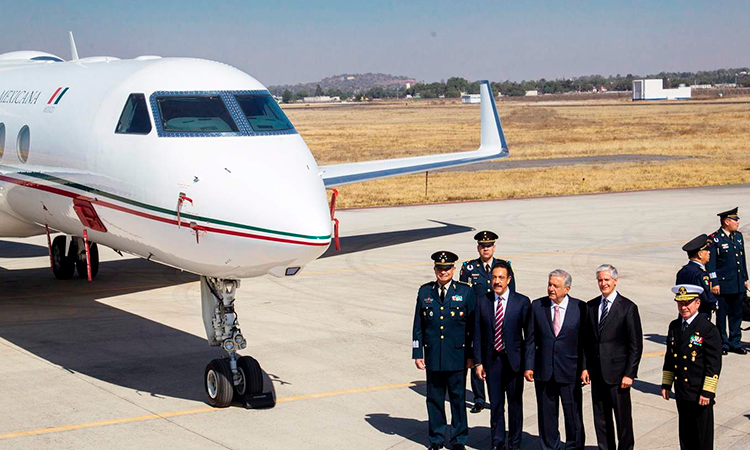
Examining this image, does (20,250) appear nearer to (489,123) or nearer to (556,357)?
(489,123)

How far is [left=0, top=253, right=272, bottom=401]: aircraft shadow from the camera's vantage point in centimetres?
1323

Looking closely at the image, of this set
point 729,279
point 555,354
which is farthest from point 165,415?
point 729,279

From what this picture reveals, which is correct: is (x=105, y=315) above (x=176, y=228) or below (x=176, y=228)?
below

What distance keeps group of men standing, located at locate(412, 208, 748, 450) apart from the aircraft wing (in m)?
11.8

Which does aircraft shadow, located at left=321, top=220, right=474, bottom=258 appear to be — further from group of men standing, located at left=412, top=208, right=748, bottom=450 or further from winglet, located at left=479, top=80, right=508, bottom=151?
group of men standing, located at left=412, top=208, right=748, bottom=450

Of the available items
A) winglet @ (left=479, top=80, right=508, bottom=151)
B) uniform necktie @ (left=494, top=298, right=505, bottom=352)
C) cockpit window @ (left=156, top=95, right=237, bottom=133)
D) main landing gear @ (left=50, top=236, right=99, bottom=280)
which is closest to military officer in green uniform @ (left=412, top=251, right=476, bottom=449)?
uniform necktie @ (left=494, top=298, right=505, bottom=352)

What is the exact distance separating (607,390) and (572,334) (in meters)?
0.67

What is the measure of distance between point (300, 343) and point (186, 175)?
16.2 feet

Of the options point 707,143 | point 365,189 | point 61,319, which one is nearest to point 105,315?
point 61,319

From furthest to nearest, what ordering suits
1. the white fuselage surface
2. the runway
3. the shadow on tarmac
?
the shadow on tarmac, the runway, the white fuselage surface

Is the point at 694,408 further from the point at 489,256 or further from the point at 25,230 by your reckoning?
the point at 25,230

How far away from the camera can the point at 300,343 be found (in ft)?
49.0

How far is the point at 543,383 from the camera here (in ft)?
31.6

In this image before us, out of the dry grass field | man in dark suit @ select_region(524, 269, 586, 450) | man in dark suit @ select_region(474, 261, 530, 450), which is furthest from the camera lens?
the dry grass field
